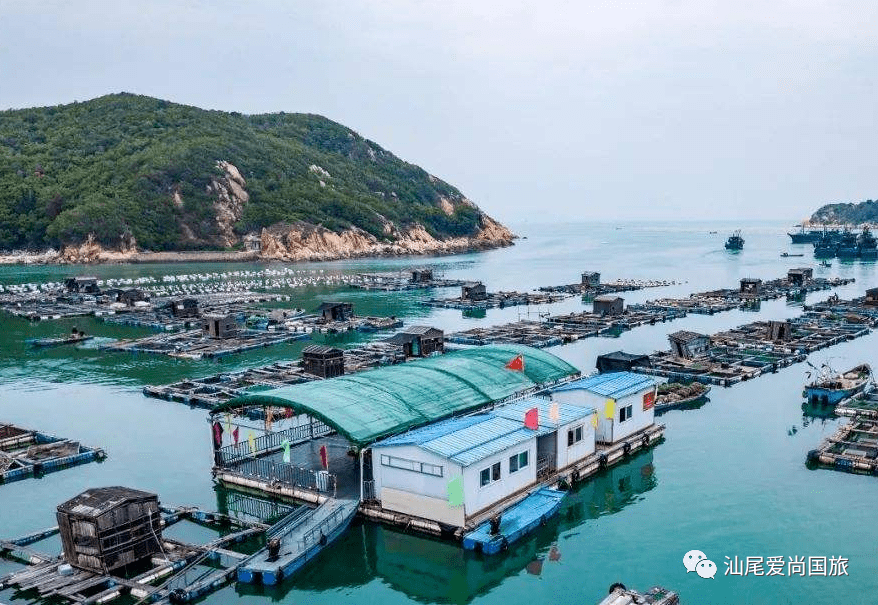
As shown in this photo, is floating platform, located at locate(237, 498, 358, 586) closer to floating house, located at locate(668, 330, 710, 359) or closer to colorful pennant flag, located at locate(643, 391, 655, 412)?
colorful pennant flag, located at locate(643, 391, 655, 412)

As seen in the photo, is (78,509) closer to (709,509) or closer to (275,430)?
(275,430)

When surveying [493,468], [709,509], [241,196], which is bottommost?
[709,509]

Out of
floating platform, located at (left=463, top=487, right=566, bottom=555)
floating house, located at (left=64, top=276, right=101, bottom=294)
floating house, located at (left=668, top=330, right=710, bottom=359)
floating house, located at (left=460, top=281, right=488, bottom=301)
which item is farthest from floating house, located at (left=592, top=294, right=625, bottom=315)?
floating house, located at (left=64, top=276, right=101, bottom=294)

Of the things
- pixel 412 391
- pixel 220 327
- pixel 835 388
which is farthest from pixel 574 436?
pixel 220 327

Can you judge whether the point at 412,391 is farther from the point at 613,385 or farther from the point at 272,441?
the point at 613,385

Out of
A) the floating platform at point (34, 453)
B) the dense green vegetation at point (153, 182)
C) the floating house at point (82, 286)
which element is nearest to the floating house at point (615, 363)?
the floating platform at point (34, 453)

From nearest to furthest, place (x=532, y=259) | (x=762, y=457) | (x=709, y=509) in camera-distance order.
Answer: (x=709, y=509) → (x=762, y=457) → (x=532, y=259)

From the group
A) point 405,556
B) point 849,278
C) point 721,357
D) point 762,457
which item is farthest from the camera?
point 849,278

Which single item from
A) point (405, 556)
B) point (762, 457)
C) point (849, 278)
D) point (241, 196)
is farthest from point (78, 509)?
point (241, 196)
